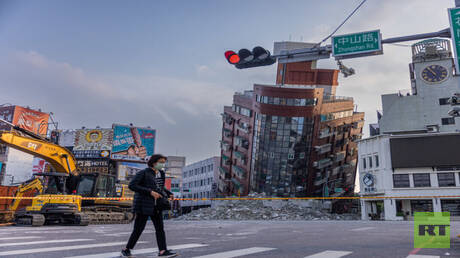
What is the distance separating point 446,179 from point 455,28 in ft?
126

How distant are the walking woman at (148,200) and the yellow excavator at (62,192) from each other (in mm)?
12780

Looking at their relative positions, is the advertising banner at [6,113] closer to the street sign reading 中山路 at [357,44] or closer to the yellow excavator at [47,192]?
the yellow excavator at [47,192]

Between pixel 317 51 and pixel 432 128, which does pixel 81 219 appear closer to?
pixel 317 51

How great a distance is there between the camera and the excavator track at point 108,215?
69.8ft

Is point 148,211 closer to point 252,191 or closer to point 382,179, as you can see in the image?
point 382,179

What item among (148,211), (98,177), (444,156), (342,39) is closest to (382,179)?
(444,156)

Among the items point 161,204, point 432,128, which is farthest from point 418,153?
point 161,204

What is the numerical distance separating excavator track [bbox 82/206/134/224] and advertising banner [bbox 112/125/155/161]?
43770mm

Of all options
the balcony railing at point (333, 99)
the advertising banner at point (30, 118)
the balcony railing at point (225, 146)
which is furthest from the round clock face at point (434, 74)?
the advertising banner at point (30, 118)

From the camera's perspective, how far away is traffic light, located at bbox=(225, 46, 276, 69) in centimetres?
967

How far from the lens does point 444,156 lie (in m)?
42.9

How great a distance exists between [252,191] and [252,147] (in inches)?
300

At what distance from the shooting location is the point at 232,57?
381 inches

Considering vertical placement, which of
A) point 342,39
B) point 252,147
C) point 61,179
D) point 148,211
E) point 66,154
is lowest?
point 148,211
